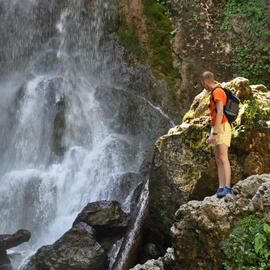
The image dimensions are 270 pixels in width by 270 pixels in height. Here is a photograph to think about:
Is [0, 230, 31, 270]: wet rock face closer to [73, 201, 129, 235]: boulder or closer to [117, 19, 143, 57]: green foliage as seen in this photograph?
[73, 201, 129, 235]: boulder

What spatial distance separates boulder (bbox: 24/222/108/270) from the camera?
28.6 ft

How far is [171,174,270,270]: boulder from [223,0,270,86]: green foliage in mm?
7279

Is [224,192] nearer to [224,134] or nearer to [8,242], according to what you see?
[224,134]

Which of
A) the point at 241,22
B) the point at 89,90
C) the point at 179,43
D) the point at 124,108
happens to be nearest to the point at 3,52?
the point at 89,90

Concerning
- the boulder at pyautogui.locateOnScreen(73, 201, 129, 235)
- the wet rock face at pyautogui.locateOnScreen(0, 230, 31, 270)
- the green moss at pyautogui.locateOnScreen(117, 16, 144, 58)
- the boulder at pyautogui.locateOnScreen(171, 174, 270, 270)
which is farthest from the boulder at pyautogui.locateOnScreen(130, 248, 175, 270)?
the green moss at pyautogui.locateOnScreen(117, 16, 144, 58)

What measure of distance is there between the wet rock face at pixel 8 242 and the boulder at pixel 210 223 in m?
5.18

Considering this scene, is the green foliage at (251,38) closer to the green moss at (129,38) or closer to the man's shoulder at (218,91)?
the green moss at (129,38)

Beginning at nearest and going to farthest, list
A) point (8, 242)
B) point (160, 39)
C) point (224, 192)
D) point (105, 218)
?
point (224, 192) → point (105, 218) → point (8, 242) → point (160, 39)

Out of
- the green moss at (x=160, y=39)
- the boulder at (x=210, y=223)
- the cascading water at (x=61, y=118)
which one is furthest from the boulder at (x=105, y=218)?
the green moss at (x=160, y=39)

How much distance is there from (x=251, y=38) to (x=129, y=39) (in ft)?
12.4

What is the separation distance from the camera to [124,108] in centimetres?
1352

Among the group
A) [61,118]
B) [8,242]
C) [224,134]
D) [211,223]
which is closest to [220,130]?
[224,134]

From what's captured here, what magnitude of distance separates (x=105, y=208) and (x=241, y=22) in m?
7.32

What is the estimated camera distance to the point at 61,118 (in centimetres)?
1353
